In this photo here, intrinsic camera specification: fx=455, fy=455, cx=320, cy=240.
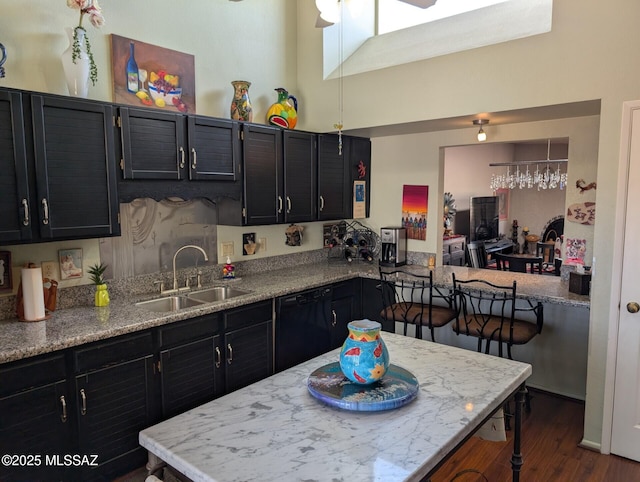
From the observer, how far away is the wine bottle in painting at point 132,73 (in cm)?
303

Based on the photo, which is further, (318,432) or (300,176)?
(300,176)

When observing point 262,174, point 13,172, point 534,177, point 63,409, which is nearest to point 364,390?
point 63,409

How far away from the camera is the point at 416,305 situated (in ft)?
12.1

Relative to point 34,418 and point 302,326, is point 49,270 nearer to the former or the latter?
point 34,418

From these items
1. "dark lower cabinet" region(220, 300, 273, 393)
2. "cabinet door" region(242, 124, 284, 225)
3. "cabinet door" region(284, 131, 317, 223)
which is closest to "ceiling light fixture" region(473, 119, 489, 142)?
"cabinet door" region(284, 131, 317, 223)

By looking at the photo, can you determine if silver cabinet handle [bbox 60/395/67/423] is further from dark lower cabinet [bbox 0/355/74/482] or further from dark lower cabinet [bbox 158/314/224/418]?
dark lower cabinet [bbox 158/314/224/418]

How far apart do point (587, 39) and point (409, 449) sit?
2.65 m

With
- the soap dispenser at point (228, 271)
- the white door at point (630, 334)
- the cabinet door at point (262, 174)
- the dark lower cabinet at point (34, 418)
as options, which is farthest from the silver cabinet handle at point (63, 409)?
the white door at point (630, 334)

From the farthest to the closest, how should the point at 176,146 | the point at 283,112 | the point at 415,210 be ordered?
the point at 415,210 < the point at 283,112 < the point at 176,146

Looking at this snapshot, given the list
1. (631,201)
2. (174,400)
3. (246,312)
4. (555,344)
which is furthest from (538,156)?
(174,400)

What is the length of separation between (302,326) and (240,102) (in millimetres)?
1809

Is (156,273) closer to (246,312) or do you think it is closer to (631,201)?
(246,312)

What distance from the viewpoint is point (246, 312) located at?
10.2 feet

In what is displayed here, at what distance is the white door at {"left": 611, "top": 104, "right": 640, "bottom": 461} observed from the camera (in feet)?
8.56
